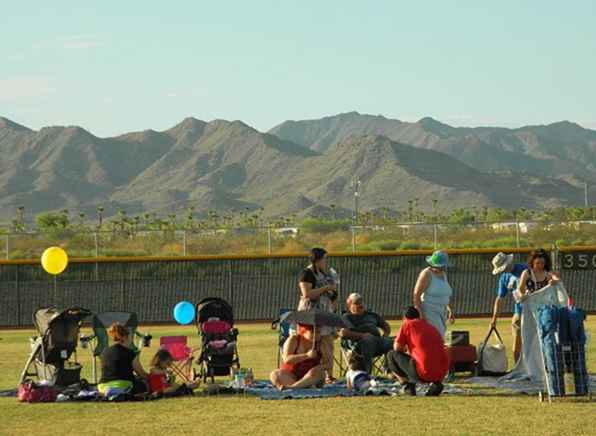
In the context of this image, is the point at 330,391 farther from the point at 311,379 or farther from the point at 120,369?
the point at 120,369

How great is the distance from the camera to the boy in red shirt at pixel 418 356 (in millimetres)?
14562

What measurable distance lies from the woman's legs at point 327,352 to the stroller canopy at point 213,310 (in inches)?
88.8


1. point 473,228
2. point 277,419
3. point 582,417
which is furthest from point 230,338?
point 473,228

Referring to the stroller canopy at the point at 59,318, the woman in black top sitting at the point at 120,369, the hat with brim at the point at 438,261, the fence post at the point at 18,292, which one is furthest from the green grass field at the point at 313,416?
the fence post at the point at 18,292

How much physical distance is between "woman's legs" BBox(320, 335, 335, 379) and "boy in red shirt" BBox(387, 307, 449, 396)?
1104mm

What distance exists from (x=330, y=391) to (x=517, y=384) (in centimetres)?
214

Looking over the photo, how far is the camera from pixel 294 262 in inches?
1384

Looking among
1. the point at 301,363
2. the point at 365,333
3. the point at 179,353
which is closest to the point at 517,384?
the point at 365,333

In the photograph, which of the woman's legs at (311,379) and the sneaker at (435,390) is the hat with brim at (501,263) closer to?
the sneaker at (435,390)

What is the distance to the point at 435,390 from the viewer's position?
1448 centimetres

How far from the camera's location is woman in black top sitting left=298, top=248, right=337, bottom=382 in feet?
52.0

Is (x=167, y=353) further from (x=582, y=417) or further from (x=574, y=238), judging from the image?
(x=574, y=238)

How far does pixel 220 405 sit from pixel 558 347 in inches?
141

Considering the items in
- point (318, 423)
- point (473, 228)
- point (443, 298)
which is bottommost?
point (318, 423)
